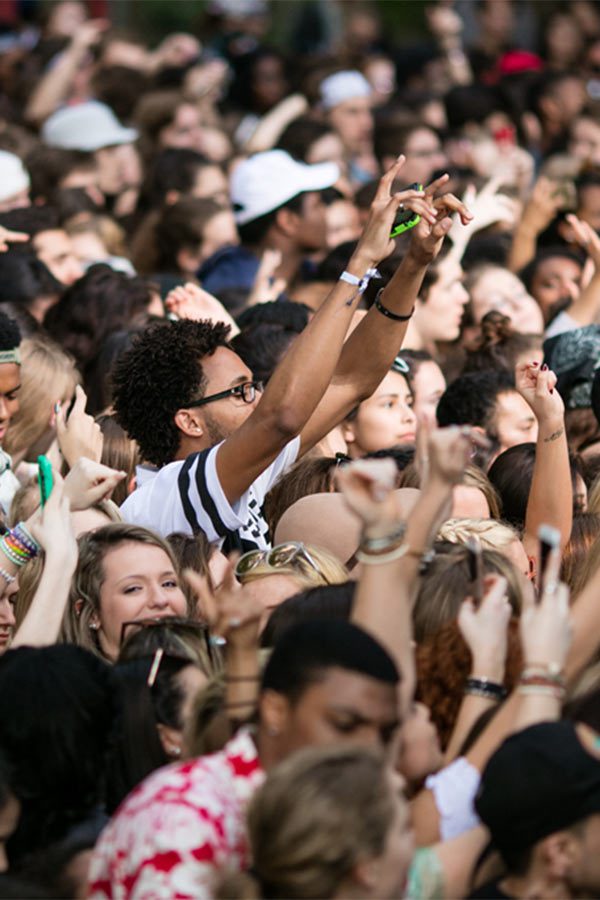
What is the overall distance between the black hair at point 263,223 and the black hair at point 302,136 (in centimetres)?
221

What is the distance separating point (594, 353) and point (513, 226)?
4.15 meters

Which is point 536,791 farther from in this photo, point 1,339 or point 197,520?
point 1,339

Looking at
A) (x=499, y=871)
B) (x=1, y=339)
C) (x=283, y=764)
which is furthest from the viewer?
(x=1, y=339)

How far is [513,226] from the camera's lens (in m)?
10.6

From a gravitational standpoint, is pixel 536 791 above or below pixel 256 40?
above

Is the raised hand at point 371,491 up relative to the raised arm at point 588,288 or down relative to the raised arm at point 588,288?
up

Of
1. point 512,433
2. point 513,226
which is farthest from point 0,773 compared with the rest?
point 513,226

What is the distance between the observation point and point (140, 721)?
3705 millimetres

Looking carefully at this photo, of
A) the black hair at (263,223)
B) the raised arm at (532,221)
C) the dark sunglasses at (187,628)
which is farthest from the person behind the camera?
the raised arm at (532,221)

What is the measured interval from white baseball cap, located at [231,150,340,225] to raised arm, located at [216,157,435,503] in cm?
416

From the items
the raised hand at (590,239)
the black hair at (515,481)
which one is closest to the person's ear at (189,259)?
the raised hand at (590,239)

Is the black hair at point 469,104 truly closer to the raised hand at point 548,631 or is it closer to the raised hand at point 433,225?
the raised hand at point 433,225

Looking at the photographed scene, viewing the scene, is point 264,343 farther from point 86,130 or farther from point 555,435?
point 86,130

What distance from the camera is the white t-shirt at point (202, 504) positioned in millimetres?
4590
